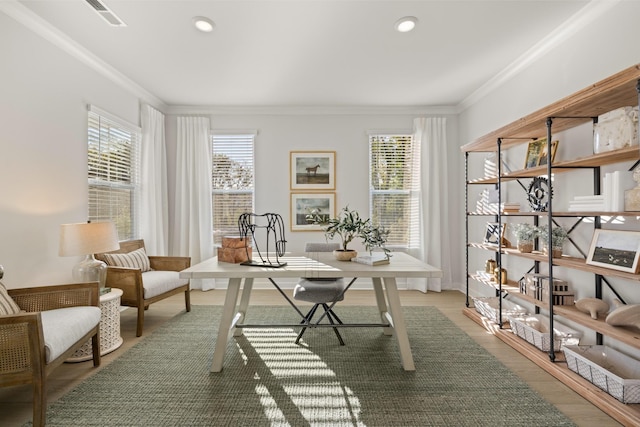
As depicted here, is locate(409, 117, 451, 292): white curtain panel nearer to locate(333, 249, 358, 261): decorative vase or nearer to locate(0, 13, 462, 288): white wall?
locate(333, 249, 358, 261): decorative vase

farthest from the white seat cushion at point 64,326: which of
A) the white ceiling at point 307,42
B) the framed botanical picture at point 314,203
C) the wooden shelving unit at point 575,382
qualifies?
the wooden shelving unit at point 575,382

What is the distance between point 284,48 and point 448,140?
298cm

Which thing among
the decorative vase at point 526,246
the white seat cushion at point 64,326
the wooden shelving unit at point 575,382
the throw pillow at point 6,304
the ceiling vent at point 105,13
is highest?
the ceiling vent at point 105,13

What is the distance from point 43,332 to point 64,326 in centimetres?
18

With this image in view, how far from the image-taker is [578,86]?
8.63 feet

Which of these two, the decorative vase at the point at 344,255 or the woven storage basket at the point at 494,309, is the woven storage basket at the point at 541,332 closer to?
the woven storage basket at the point at 494,309

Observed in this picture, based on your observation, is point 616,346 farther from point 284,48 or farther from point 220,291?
point 220,291

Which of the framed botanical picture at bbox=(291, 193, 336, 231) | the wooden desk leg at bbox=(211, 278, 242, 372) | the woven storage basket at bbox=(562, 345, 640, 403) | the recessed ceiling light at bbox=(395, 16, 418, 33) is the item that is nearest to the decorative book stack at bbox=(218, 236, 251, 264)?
the wooden desk leg at bbox=(211, 278, 242, 372)

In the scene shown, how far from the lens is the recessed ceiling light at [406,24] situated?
2596 mm

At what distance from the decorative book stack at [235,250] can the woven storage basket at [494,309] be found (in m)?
2.44

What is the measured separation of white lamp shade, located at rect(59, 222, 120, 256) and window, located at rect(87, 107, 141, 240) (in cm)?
77

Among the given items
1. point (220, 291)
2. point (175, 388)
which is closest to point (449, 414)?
point (175, 388)

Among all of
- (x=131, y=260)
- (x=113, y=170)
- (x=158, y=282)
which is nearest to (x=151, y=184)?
(x=113, y=170)

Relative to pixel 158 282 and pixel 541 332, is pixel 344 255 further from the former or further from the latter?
pixel 158 282
